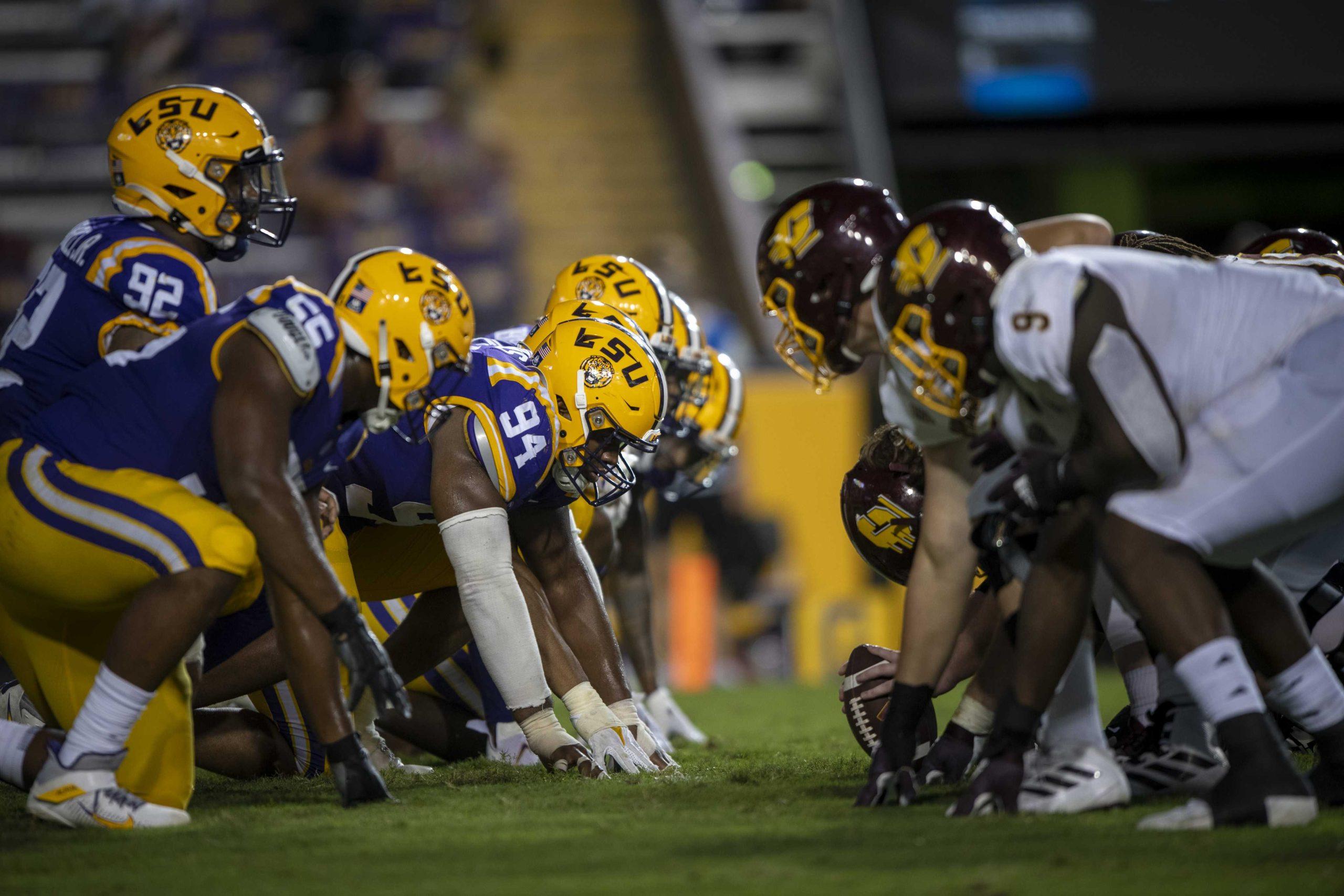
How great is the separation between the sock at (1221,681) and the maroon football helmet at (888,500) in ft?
4.05

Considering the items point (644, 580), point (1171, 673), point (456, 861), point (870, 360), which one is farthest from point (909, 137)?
point (456, 861)

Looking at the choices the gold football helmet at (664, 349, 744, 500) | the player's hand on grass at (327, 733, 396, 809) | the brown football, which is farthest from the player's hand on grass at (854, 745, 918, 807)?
the gold football helmet at (664, 349, 744, 500)

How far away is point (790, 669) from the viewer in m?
10.1

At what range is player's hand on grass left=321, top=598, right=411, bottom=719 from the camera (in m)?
3.41

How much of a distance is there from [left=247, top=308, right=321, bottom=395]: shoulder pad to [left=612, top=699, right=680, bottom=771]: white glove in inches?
60.3

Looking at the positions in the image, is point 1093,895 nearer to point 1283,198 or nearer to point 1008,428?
point 1008,428

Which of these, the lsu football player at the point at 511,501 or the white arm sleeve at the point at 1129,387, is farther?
the lsu football player at the point at 511,501

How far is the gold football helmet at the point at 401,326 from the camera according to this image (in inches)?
146

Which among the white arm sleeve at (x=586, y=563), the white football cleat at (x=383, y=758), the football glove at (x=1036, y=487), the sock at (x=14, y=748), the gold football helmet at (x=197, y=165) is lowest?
the white football cleat at (x=383, y=758)

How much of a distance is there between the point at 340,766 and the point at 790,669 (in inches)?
262

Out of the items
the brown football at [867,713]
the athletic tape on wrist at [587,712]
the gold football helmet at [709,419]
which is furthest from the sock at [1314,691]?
the gold football helmet at [709,419]

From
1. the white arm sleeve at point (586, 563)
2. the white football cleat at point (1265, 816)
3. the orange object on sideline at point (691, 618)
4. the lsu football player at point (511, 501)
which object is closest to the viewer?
the white football cleat at point (1265, 816)

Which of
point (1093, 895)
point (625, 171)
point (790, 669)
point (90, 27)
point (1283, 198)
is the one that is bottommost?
point (790, 669)

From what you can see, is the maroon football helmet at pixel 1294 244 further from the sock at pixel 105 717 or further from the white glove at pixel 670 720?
the sock at pixel 105 717
